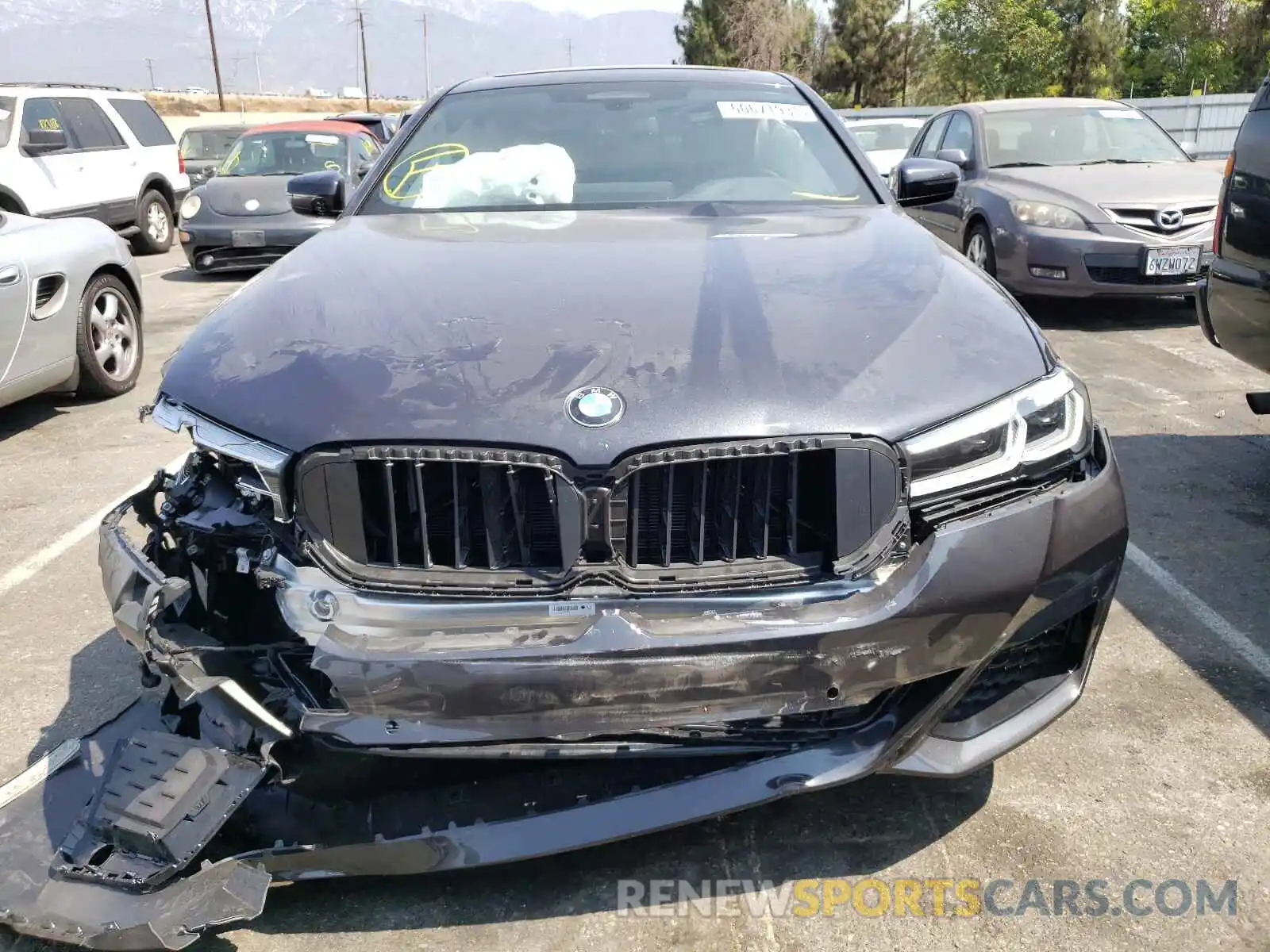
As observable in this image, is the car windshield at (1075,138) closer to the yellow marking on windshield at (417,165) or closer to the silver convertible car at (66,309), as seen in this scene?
the yellow marking on windshield at (417,165)

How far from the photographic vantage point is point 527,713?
1.86 m

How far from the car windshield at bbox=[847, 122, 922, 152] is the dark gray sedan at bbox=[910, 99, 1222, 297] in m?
4.91

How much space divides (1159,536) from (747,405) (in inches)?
106

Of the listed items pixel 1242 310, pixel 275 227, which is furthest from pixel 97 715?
pixel 275 227

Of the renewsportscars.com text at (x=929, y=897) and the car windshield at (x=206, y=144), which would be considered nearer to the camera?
the renewsportscars.com text at (x=929, y=897)

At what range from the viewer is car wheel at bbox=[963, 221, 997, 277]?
7773 millimetres

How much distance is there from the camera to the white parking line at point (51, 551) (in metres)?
3.84

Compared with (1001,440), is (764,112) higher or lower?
higher

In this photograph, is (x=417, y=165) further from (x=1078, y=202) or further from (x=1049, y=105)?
(x=1049, y=105)

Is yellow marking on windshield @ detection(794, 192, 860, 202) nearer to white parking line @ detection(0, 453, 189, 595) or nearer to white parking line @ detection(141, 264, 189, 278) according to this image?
white parking line @ detection(0, 453, 189, 595)

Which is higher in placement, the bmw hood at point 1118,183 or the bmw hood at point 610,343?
the bmw hood at point 610,343

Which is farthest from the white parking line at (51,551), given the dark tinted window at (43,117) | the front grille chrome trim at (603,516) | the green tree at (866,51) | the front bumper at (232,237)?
the green tree at (866,51)

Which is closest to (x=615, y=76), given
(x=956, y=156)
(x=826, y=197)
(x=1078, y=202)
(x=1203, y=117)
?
(x=826, y=197)

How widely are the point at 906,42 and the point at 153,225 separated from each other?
44.4 metres
